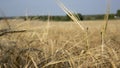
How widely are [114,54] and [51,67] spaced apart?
38 centimetres

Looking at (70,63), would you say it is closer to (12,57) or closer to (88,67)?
(88,67)

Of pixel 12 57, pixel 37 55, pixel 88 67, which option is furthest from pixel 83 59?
pixel 12 57

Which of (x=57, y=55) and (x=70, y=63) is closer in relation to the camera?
(x=70, y=63)

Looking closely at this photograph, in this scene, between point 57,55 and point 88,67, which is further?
point 57,55

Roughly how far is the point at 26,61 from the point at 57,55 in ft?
0.66

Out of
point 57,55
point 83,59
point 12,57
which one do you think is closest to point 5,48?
point 12,57

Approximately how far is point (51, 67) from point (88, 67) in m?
0.20

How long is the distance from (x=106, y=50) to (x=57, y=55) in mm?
293

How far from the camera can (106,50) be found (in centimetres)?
199

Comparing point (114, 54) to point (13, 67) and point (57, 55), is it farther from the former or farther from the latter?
point (13, 67)

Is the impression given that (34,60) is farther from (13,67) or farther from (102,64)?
(102,64)

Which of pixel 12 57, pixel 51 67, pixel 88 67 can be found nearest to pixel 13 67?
pixel 12 57

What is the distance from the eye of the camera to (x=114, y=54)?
1.94 metres

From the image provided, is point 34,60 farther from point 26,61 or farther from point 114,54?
point 114,54
